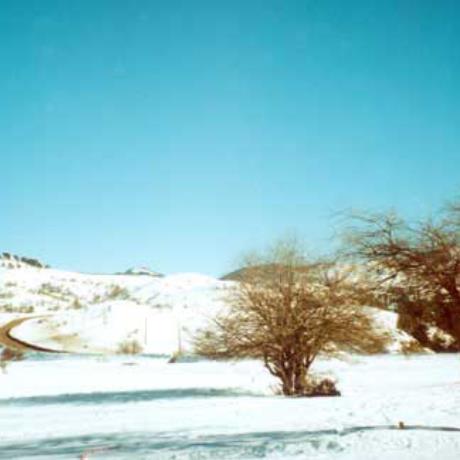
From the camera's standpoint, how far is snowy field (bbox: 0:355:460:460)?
44.7ft

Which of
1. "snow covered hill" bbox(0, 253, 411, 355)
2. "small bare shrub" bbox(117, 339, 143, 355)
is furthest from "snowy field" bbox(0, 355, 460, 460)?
"small bare shrub" bbox(117, 339, 143, 355)

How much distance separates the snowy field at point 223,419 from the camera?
13.6 metres

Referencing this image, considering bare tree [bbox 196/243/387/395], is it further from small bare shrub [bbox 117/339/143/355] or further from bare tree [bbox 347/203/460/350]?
small bare shrub [bbox 117/339/143/355]

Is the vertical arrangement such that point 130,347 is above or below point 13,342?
below

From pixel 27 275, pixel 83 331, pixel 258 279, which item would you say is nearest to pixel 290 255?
pixel 258 279

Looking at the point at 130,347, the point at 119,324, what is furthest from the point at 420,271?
the point at 119,324

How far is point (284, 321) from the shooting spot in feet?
89.5

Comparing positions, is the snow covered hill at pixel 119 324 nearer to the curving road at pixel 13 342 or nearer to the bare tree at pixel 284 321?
the curving road at pixel 13 342

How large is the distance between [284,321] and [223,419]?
845 cm

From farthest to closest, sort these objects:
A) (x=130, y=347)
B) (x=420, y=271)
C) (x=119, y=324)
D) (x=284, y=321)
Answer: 1. (x=119, y=324)
2. (x=130, y=347)
3. (x=284, y=321)
4. (x=420, y=271)

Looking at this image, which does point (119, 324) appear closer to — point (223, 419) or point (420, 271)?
point (223, 419)

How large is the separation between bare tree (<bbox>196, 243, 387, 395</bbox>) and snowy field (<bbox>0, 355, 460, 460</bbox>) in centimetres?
222

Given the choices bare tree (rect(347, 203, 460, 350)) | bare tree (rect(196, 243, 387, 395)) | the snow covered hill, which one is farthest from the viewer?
the snow covered hill

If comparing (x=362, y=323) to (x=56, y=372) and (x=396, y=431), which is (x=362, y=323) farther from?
(x=56, y=372)
